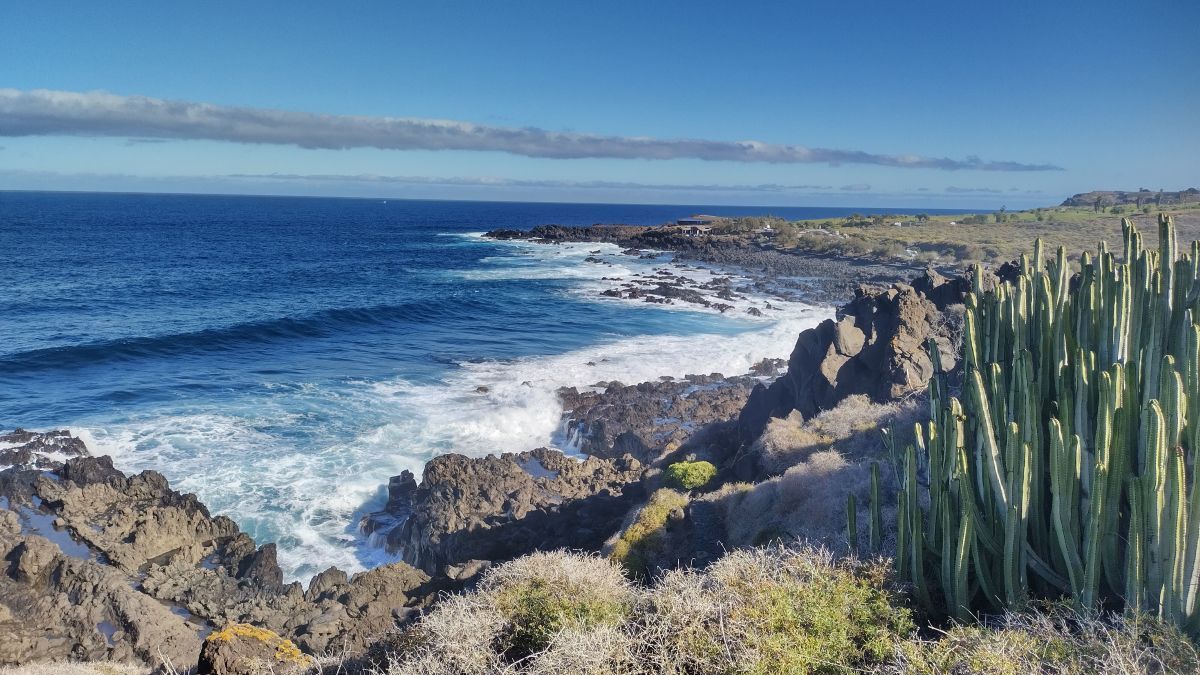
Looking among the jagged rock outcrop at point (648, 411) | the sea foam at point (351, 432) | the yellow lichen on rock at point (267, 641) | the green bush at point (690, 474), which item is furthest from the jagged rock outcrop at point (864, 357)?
the yellow lichen on rock at point (267, 641)

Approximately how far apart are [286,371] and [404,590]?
18.6 metres

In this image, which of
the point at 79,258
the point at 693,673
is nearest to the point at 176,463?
the point at 693,673

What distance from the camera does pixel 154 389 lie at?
88.4 ft

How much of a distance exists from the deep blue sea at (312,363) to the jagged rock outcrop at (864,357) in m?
7.45

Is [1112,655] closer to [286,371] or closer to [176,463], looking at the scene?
[176,463]

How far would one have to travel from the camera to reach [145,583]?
14.0 metres

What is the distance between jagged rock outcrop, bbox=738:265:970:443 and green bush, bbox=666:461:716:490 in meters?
2.57

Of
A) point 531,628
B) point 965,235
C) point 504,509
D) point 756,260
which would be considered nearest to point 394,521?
point 504,509

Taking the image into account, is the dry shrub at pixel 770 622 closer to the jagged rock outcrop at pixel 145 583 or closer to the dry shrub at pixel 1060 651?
the dry shrub at pixel 1060 651

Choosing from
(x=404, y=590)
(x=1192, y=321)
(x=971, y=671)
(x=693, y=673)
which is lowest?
(x=404, y=590)

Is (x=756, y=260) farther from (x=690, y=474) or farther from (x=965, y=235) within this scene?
(x=690, y=474)

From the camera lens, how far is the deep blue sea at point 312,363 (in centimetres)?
2003

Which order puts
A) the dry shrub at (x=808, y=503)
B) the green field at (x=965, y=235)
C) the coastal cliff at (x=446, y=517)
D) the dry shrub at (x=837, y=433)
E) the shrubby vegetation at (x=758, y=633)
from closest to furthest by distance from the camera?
1. the shrubby vegetation at (x=758, y=633)
2. the dry shrub at (x=808, y=503)
3. the coastal cliff at (x=446, y=517)
4. the dry shrub at (x=837, y=433)
5. the green field at (x=965, y=235)

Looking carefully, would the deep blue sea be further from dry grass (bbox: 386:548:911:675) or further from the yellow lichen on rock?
dry grass (bbox: 386:548:911:675)
